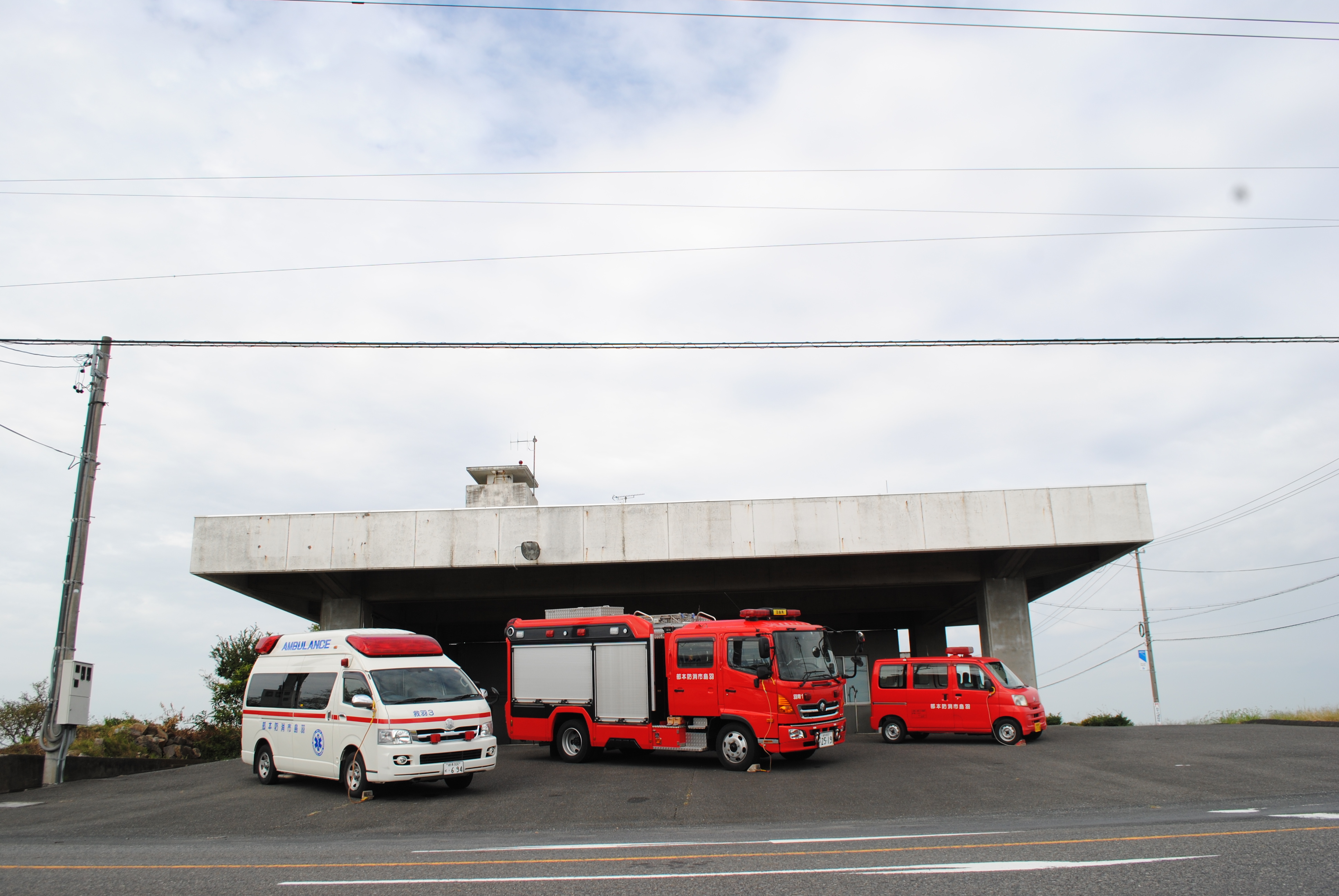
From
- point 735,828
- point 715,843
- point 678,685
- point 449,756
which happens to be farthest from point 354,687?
point 715,843

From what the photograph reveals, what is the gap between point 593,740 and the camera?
53.3 ft

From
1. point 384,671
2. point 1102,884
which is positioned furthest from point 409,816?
point 1102,884

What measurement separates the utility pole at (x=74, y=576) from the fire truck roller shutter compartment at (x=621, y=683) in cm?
974

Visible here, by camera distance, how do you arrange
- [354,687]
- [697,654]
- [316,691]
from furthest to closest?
[697,654]
[316,691]
[354,687]

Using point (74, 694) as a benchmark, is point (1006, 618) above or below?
above

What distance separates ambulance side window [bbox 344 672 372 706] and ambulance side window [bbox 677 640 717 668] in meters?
5.41

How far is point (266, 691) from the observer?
14.4 metres

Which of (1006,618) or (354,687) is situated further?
(1006,618)

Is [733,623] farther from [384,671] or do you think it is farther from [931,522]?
[931,522]

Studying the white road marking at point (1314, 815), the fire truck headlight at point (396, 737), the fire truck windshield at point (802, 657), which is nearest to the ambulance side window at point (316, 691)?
the fire truck headlight at point (396, 737)

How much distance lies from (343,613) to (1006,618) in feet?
63.3

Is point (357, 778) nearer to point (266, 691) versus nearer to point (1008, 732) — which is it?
point (266, 691)

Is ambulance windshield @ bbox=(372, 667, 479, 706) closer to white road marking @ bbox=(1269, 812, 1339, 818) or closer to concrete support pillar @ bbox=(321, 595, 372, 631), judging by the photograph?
white road marking @ bbox=(1269, 812, 1339, 818)

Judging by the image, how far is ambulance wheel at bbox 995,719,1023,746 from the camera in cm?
1825
